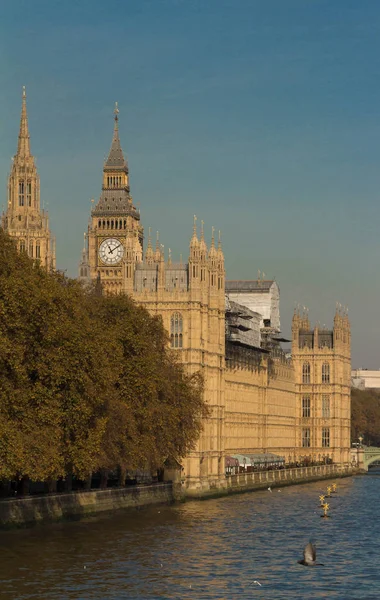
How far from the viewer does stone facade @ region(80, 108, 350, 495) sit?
111625mm

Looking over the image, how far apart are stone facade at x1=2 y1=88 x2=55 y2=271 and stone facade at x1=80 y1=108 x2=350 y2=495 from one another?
512 inches

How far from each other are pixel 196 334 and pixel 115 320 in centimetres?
1899

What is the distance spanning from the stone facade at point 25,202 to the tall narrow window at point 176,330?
6942 centimetres

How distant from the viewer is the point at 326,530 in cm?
8419

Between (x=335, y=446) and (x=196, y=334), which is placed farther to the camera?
(x=335, y=446)

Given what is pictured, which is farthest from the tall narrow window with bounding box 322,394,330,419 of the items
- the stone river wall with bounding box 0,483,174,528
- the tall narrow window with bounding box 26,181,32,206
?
the stone river wall with bounding box 0,483,174,528

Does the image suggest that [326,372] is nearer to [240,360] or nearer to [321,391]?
[321,391]

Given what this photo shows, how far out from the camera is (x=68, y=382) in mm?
73562

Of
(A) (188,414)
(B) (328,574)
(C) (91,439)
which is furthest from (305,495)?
(B) (328,574)

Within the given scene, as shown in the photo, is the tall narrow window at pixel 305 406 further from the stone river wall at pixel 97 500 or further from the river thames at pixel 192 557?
the river thames at pixel 192 557

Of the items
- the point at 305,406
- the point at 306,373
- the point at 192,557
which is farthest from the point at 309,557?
the point at 306,373

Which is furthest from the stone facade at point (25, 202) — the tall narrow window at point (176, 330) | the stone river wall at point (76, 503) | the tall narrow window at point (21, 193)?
the stone river wall at point (76, 503)

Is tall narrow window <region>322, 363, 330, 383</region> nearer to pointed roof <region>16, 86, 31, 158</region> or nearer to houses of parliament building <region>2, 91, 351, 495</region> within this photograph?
houses of parliament building <region>2, 91, 351, 495</region>

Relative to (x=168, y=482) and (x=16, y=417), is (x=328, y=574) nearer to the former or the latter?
(x=16, y=417)
